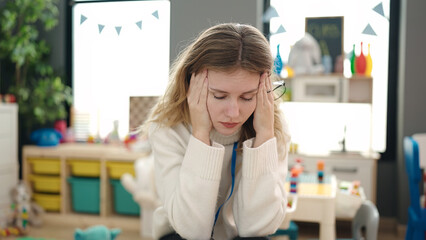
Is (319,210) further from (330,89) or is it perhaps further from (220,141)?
(330,89)

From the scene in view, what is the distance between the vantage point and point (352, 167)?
2453 millimetres

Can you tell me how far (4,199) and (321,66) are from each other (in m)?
2.05

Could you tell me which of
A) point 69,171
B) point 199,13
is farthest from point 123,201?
point 199,13

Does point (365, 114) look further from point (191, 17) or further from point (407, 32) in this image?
point (191, 17)

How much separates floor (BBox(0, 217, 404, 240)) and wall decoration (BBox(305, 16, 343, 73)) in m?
1.05

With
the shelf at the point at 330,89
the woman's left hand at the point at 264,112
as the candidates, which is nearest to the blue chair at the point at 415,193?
the shelf at the point at 330,89

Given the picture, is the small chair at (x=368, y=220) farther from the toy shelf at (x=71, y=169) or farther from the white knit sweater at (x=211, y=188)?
the toy shelf at (x=71, y=169)

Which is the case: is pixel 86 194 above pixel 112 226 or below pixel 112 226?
above

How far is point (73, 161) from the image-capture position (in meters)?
2.69

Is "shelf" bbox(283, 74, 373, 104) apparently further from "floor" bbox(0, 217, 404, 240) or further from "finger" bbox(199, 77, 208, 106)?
"finger" bbox(199, 77, 208, 106)

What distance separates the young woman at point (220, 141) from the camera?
83cm

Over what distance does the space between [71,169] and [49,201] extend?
0.78 feet

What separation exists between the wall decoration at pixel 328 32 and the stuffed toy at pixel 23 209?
77.5 inches

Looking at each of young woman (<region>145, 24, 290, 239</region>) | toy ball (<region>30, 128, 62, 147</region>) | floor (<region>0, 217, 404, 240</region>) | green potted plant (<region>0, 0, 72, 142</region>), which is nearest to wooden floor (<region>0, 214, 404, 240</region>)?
floor (<region>0, 217, 404, 240</region>)
